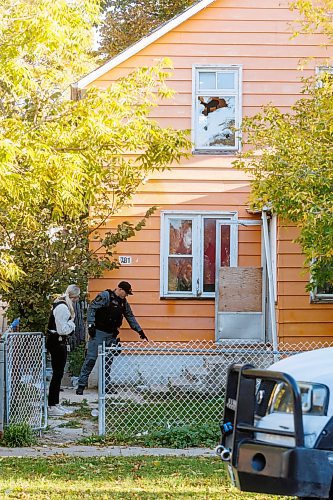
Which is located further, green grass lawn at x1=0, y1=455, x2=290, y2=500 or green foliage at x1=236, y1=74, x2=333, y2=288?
green foliage at x1=236, y1=74, x2=333, y2=288

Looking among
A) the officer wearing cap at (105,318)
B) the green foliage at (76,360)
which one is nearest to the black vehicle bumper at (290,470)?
the officer wearing cap at (105,318)

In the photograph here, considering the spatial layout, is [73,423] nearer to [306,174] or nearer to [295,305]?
[306,174]

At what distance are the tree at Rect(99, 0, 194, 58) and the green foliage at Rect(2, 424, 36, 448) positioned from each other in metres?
21.3

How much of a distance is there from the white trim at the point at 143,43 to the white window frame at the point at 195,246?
264 cm

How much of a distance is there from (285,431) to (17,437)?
604 centimetres

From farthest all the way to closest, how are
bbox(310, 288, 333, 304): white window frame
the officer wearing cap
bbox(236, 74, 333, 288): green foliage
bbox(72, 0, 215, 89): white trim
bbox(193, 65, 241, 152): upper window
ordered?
bbox(193, 65, 241, 152): upper window < bbox(310, 288, 333, 304): white window frame < bbox(72, 0, 215, 89): white trim < the officer wearing cap < bbox(236, 74, 333, 288): green foliage

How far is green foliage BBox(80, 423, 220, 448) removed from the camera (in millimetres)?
10914

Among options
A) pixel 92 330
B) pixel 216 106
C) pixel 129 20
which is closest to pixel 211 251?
pixel 216 106

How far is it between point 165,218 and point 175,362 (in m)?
2.53

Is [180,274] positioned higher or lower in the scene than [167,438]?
higher

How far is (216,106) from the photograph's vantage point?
1667 cm

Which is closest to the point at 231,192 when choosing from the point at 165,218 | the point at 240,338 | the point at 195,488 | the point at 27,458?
the point at 165,218

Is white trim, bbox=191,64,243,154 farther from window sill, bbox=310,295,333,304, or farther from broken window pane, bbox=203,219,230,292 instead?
window sill, bbox=310,295,333,304

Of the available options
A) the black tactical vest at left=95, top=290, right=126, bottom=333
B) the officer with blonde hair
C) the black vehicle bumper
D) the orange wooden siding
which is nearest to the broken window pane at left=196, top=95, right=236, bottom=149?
the orange wooden siding
